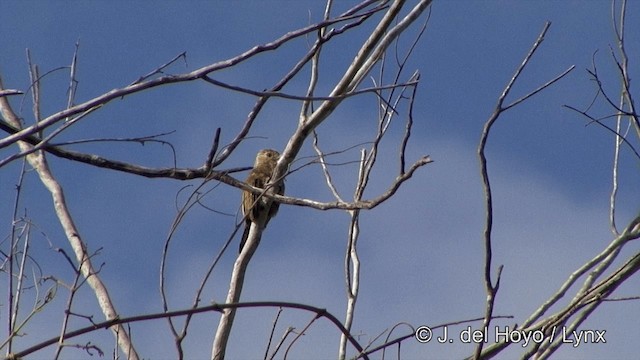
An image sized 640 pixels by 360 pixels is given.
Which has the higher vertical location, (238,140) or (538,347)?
(238,140)

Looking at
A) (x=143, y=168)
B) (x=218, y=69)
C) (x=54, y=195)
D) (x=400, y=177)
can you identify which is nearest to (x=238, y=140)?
(x=143, y=168)

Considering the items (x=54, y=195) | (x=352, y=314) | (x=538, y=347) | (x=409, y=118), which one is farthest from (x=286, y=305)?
(x=54, y=195)

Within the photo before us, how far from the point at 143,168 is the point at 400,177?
0.71 metres

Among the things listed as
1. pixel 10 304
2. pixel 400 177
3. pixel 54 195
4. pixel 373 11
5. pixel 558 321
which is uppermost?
pixel 54 195

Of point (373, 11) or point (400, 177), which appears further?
point (400, 177)

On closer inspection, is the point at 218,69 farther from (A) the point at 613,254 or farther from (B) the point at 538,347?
(A) the point at 613,254

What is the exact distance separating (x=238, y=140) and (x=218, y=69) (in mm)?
641

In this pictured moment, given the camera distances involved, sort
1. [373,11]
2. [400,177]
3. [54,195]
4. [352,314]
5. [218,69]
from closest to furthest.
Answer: [218,69]
[373,11]
[400,177]
[352,314]
[54,195]

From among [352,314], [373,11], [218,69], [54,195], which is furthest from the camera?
[54,195]

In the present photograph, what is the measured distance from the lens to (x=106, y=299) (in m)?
3.39

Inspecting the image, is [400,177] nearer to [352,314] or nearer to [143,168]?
[143,168]

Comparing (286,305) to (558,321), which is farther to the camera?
(558,321)

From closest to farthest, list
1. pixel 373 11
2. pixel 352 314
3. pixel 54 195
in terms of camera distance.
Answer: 1. pixel 373 11
2. pixel 352 314
3. pixel 54 195

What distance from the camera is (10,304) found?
2584mm
